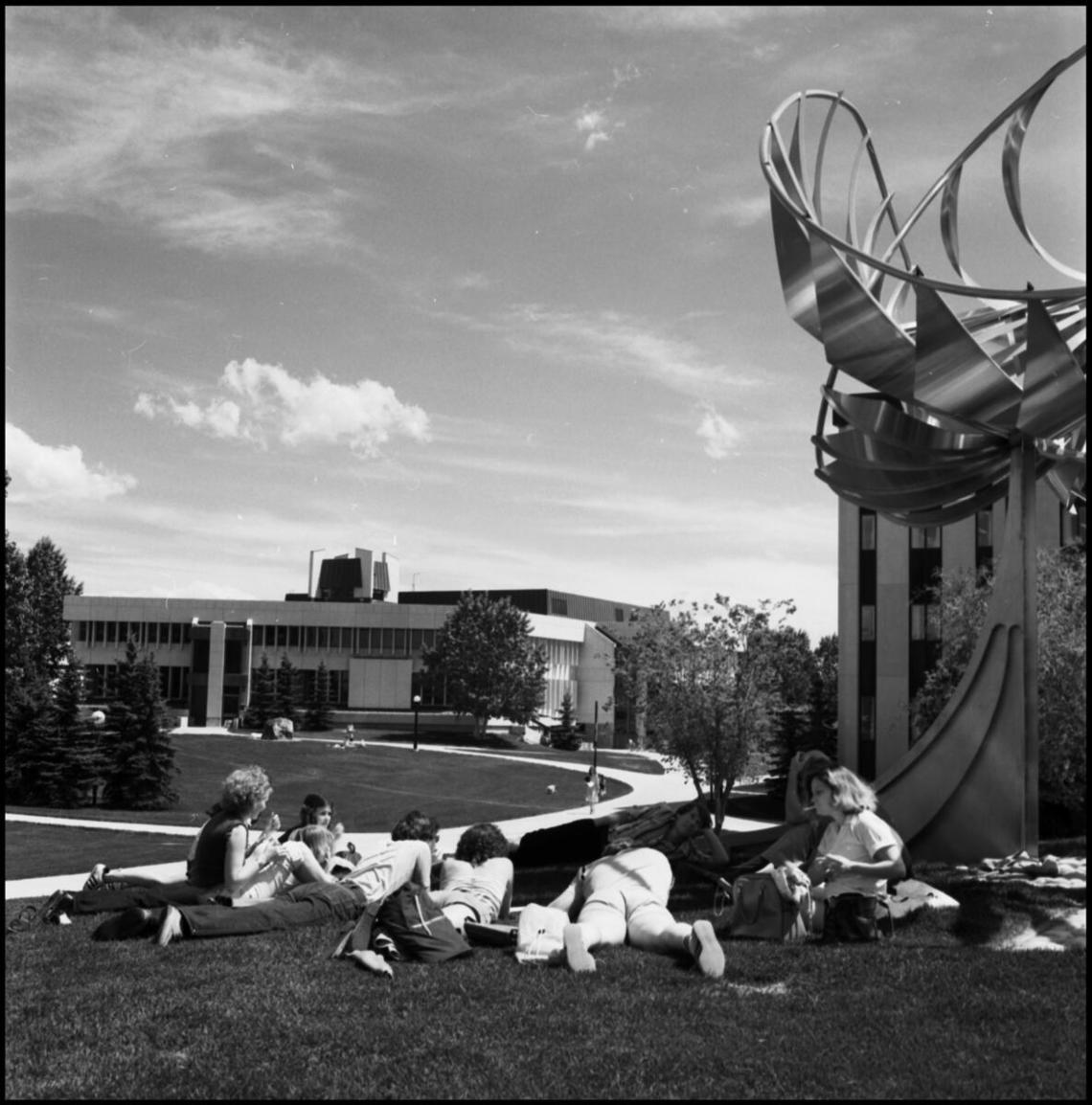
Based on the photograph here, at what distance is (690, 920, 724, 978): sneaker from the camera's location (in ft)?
22.0

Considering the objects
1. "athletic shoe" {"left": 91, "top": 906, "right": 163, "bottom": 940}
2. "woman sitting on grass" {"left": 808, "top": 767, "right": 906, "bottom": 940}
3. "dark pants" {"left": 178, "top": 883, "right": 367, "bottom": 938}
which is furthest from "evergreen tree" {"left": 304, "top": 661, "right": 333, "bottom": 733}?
"woman sitting on grass" {"left": 808, "top": 767, "right": 906, "bottom": 940}

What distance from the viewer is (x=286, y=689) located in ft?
251

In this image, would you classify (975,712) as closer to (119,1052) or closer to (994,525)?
(119,1052)

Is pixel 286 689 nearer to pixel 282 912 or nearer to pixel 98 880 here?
pixel 98 880

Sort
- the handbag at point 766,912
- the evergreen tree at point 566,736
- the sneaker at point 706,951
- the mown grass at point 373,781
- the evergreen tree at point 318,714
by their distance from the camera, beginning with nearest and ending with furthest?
the sneaker at point 706,951, the handbag at point 766,912, the mown grass at point 373,781, the evergreen tree at point 566,736, the evergreen tree at point 318,714

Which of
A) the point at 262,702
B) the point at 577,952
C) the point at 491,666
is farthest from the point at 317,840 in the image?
the point at 262,702

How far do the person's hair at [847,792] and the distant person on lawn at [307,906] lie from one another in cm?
287

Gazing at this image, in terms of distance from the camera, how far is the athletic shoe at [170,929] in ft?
26.4

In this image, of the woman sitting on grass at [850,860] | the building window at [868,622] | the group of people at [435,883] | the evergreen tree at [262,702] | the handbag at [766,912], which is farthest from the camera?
the evergreen tree at [262,702]

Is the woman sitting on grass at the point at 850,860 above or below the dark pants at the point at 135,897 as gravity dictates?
above

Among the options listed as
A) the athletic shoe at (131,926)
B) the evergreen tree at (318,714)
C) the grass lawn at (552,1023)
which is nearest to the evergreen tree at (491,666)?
the evergreen tree at (318,714)

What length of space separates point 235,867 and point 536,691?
209 ft

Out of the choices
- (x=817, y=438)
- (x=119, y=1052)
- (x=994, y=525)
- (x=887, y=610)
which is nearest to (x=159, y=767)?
(x=887, y=610)

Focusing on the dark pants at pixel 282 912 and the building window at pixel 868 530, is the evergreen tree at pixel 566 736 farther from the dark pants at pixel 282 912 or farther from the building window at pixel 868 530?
the dark pants at pixel 282 912
